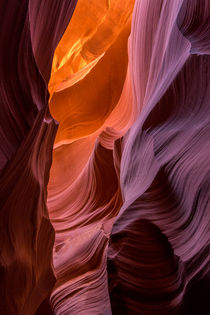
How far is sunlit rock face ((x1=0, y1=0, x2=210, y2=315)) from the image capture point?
2.07 ft

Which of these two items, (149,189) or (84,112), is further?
(84,112)

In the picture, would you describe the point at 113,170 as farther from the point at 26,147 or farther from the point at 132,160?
the point at 26,147

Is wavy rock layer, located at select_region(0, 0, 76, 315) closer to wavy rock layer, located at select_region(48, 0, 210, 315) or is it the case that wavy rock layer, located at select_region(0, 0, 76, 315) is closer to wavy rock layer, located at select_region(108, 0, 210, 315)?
wavy rock layer, located at select_region(48, 0, 210, 315)

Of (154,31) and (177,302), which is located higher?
(154,31)

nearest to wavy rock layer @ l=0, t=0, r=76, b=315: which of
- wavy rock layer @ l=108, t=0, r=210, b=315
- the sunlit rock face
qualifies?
the sunlit rock face

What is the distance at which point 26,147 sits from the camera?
65cm

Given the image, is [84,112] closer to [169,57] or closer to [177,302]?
[169,57]

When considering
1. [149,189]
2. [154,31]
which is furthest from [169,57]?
[149,189]

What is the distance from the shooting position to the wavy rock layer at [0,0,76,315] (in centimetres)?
60

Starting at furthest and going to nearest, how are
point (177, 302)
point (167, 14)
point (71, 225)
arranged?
point (71, 225), point (167, 14), point (177, 302)

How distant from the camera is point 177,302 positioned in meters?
0.64

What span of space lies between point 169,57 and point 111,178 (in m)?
0.31

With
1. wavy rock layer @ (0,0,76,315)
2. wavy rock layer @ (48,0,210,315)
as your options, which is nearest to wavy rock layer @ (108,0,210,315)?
wavy rock layer @ (48,0,210,315)

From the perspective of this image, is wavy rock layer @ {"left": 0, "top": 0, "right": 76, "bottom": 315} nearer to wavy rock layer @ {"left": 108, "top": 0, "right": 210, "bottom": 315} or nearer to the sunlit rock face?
the sunlit rock face
